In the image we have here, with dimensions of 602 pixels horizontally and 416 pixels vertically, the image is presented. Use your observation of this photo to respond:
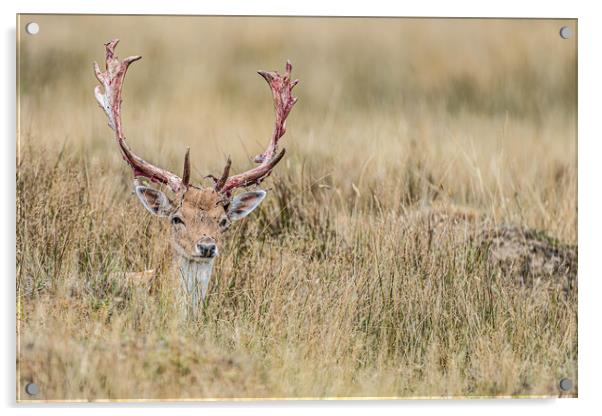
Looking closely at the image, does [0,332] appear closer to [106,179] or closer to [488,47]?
[106,179]

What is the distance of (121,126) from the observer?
823 centimetres

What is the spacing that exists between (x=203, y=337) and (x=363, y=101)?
2.19 metres

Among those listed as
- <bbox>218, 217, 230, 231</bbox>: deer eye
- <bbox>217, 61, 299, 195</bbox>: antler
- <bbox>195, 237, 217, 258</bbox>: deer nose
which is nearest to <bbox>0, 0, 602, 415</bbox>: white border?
<bbox>217, 61, 299, 195</bbox>: antler

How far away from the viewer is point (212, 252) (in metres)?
7.92

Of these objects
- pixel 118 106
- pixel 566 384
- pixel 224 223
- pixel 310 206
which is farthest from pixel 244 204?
pixel 566 384

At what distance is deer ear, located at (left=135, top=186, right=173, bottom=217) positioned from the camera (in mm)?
8031

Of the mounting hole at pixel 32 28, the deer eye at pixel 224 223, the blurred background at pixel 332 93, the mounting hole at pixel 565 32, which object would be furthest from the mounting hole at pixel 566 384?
the mounting hole at pixel 32 28

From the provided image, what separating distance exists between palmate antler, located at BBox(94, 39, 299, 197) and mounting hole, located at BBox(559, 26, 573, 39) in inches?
59.3

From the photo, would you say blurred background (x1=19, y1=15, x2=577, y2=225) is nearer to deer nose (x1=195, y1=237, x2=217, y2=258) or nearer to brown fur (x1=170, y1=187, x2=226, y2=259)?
brown fur (x1=170, y1=187, x2=226, y2=259)

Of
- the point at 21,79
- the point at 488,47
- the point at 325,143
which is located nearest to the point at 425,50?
the point at 488,47

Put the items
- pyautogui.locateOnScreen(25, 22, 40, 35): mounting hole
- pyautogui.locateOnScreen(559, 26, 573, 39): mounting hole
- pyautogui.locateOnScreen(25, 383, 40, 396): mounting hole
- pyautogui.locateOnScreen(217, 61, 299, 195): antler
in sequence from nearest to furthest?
pyautogui.locateOnScreen(25, 383, 40, 396): mounting hole → pyautogui.locateOnScreen(25, 22, 40, 35): mounting hole → pyautogui.locateOnScreen(217, 61, 299, 195): antler → pyautogui.locateOnScreen(559, 26, 573, 39): mounting hole

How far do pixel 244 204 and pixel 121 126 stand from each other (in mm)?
791

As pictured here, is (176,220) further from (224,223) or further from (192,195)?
(224,223)
